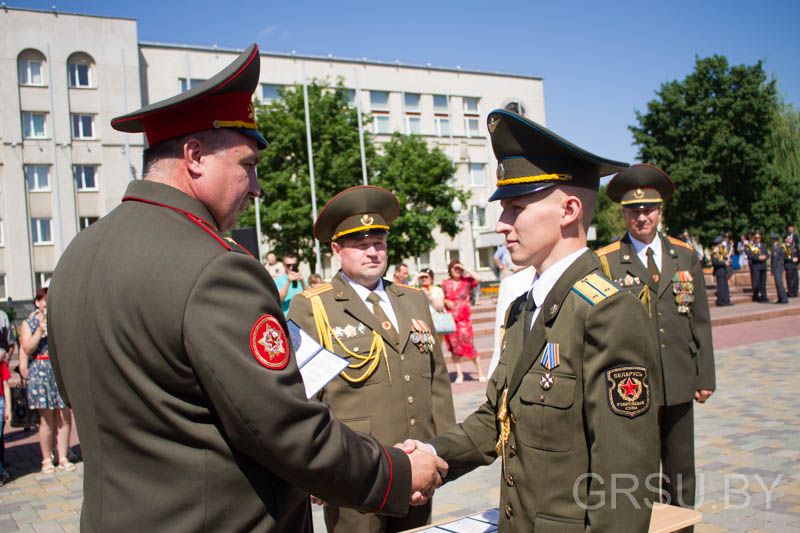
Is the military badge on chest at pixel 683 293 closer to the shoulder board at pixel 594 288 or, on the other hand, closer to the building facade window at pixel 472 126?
the shoulder board at pixel 594 288

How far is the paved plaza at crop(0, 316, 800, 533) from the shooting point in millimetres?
4922

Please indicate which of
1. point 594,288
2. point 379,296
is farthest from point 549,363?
point 379,296

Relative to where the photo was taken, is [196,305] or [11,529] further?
[11,529]

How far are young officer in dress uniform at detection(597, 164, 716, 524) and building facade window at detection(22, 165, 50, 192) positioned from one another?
3785cm

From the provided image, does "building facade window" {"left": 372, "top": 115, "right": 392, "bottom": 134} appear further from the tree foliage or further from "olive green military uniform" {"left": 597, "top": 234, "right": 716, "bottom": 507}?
"olive green military uniform" {"left": 597, "top": 234, "right": 716, "bottom": 507}

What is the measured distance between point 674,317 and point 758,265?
724 inches

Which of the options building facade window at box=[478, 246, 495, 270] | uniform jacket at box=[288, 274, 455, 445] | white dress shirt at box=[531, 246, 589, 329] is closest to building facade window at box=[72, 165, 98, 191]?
building facade window at box=[478, 246, 495, 270]

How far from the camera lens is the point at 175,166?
6.90 ft

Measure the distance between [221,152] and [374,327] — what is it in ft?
6.67

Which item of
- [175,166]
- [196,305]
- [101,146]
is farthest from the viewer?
[101,146]

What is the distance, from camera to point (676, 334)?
471cm

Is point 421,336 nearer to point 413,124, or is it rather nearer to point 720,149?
point 720,149

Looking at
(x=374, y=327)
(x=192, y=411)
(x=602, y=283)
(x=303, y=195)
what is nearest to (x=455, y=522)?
(x=374, y=327)

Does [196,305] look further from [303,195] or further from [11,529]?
[303,195]
